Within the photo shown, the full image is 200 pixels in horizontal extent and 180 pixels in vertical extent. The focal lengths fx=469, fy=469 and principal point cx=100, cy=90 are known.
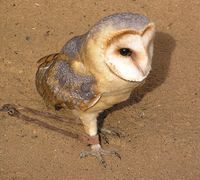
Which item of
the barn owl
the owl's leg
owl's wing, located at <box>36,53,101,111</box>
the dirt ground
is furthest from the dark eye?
the dirt ground

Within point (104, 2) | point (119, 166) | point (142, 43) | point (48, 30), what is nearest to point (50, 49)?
point (48, 30)

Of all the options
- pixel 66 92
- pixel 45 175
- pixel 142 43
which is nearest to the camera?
pixel 142 43

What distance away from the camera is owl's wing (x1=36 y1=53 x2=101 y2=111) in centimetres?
240

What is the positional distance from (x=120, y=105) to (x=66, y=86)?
647 millimetres

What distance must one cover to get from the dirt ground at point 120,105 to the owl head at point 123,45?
0.71 meters

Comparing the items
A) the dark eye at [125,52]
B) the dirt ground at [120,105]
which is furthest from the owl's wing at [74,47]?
the dirt ground at [120,105]

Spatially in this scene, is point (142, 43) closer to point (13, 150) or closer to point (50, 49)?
point (13, 150)

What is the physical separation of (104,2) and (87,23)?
0.27 m

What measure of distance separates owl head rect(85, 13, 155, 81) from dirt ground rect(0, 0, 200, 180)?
71cm

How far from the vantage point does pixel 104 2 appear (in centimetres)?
375

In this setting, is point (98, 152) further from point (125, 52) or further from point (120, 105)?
point (125, 52)

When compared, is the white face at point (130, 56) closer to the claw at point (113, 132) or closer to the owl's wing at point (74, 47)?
the owl's wing at point (74, 47)

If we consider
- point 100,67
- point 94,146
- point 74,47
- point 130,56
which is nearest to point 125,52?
point 130,56

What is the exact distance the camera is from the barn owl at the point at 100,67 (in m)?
2.15
